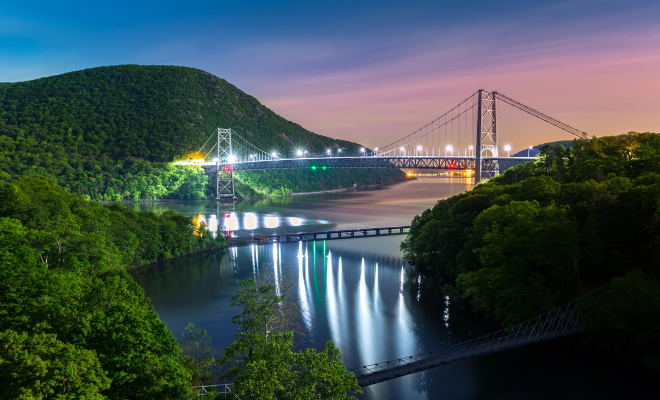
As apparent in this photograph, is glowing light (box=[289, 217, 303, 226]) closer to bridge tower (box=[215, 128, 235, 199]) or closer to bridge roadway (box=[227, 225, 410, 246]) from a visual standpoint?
bridge roadway (box=[227, 225, 410, 246])

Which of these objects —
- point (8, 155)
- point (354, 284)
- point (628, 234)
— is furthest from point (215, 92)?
point (628, 234)

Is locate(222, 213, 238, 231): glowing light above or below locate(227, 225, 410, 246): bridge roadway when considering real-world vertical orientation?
above

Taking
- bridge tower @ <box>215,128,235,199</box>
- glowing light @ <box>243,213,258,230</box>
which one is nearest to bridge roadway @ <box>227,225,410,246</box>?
glowing light @ <box>243,213,258,230</box>

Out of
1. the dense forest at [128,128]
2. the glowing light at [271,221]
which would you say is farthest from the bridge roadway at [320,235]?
the dense forest at [128,128]

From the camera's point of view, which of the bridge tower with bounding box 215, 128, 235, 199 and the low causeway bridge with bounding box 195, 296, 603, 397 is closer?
the low causeway bridge with bounding box 195, 296, 603, 397

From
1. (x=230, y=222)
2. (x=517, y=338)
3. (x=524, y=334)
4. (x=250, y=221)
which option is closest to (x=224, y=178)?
(x=250, y=221)
